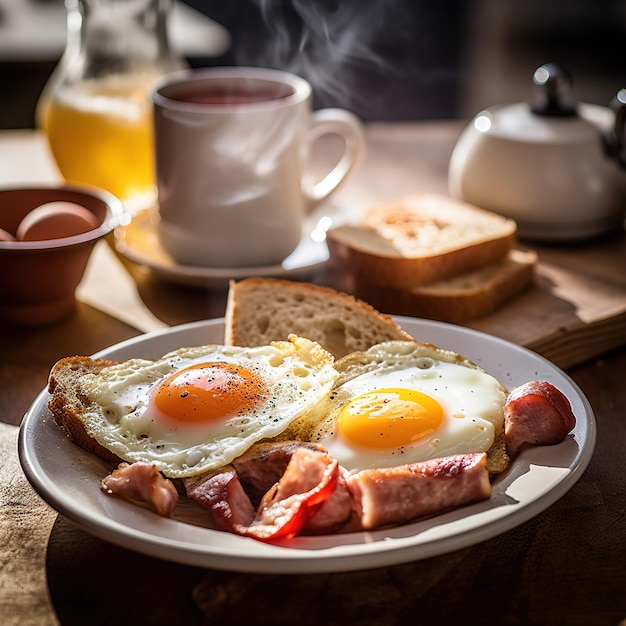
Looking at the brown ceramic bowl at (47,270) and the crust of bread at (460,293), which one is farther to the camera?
the crust of bread at (460,293)

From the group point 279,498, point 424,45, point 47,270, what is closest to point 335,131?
point 47,270

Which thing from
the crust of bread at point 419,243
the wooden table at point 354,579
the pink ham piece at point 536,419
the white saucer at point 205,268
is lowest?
the wooden table at point 354,579

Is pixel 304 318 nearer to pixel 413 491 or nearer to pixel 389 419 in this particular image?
pixel 389 419

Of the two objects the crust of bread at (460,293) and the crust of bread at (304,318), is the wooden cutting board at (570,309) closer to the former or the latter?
the crust of bread at (460,293)

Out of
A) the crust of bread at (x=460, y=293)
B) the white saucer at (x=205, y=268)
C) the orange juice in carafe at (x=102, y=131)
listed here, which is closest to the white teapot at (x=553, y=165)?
the crust of bread at (x=460, y=293)

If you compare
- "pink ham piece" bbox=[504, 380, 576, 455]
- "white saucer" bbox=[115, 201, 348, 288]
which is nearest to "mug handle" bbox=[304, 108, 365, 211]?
"white saucer" bbox=[115, 201, 348, 288]

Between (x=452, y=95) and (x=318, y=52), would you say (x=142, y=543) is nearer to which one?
(x=318, y=52)
